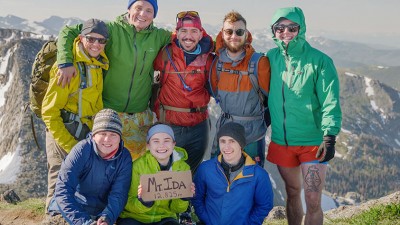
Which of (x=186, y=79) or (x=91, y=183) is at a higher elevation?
(x=186, y=79)

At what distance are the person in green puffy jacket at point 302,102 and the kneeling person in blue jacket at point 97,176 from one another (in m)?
4.07

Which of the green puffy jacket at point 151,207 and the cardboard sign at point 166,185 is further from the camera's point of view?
the green puffy jacket at point 151,207

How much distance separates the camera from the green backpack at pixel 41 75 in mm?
10289

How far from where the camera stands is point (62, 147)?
963cm

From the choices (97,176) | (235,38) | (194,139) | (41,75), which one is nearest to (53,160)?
(97,176)

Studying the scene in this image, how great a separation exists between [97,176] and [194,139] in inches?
140

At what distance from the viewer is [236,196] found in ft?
29.8

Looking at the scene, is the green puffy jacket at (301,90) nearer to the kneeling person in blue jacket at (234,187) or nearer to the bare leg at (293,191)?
the bare leg at (293,191)

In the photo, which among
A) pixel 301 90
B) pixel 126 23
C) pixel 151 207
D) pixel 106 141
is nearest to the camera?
pixel 106 141

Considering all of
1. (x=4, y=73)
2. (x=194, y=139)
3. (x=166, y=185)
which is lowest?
(x=166, y=185)

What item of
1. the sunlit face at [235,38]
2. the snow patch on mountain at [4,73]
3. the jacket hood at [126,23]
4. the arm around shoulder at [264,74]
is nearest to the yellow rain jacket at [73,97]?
the jacket hood at [126,23]

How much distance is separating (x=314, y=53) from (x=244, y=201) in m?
4.05

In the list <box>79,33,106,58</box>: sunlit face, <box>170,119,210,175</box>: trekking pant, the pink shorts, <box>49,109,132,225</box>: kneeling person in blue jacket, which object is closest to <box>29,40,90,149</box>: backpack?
<box>79,33,106,58</box>: sunlit face

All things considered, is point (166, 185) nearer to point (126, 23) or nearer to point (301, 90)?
point (301, 90)
